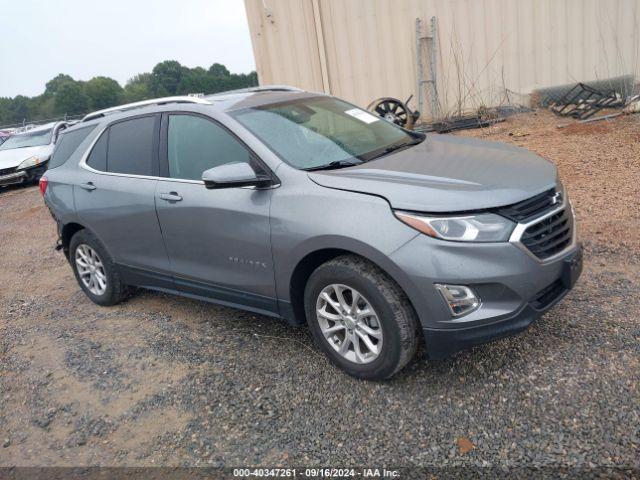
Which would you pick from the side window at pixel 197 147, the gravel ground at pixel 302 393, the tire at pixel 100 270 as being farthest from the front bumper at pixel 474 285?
the tire at pixel 100 270

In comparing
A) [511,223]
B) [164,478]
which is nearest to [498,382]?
[511,223]

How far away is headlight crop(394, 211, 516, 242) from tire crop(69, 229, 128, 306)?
3.01 meters

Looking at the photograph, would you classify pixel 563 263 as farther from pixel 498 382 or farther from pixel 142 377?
pixel 142 377

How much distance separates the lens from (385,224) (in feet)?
9.62

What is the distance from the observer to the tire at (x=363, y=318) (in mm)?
2980

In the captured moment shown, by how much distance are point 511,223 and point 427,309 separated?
61 centimetres

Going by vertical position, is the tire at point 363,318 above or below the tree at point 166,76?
below

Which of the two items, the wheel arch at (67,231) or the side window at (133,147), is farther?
the wheel arch at (67,231)

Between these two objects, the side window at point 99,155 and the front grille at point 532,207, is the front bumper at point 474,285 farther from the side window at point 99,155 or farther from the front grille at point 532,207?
the side window at point 99,155

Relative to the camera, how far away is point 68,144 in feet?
17.0

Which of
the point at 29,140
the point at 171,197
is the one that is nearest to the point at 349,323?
the point at 171,197

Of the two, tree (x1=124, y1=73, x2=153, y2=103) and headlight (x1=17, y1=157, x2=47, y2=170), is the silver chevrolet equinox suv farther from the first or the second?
tree (x1=124, y1=73, x2=153, y2=103)

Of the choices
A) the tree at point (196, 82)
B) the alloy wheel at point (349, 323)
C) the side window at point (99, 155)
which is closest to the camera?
the alloy wheel at point (349, 323)

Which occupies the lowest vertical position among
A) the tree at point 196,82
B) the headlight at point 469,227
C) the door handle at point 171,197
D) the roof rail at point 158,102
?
the headlight at point 469,227
